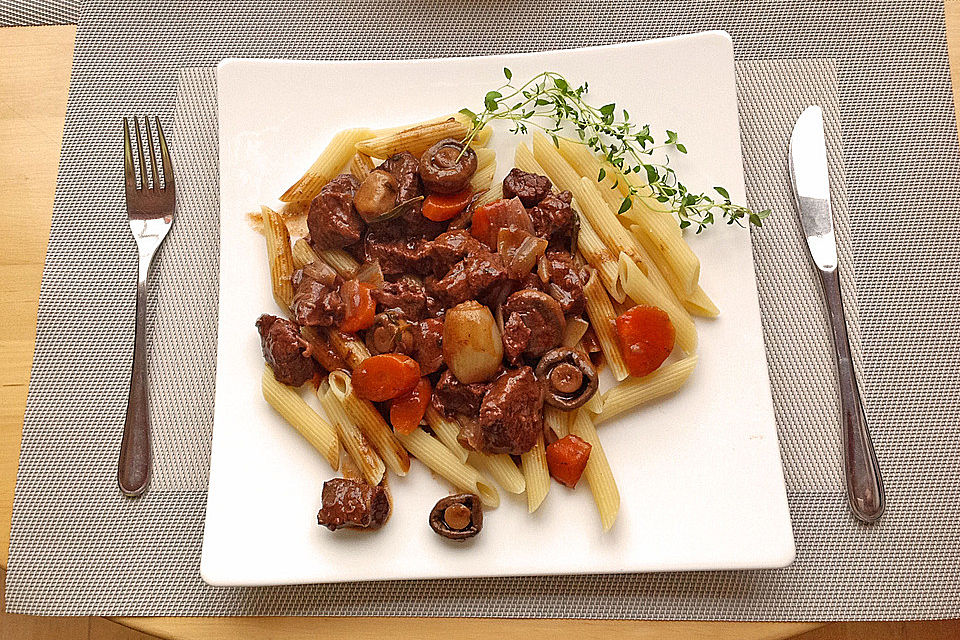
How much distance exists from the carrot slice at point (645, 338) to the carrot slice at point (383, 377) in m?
0.59

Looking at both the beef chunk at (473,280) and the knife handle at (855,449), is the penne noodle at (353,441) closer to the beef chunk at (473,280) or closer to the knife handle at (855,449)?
the beef chunk at (473,280)

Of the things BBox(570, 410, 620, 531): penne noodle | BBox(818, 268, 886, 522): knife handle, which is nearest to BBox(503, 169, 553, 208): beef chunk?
BBox(570, 410, 620, 531): penne noodle

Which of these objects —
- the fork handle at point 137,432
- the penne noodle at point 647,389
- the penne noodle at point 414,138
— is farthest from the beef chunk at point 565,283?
the fork handle at point 137,432

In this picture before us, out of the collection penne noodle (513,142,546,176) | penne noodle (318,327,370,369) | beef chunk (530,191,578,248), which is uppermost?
penne noodle (513,142,546,176)

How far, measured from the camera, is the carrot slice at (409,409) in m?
2.17

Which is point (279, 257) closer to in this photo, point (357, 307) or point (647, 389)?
point (357, 307)

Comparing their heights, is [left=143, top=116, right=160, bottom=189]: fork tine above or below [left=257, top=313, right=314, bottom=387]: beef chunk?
above

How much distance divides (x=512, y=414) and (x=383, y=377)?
1.20 ft

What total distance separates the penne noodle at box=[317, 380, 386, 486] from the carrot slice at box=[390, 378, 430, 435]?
0.32ft

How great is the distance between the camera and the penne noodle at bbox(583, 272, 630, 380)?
222 centimetres

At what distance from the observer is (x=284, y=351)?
7.14 feet

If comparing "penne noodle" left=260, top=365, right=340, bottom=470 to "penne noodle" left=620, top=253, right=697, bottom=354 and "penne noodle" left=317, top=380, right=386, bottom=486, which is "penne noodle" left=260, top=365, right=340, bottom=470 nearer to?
"penne noodle" left=317, top=380, right=386, bottom=486

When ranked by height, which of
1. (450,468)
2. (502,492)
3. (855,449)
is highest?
(450,468)

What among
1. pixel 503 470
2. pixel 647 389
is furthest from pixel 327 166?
pixel 647 389
